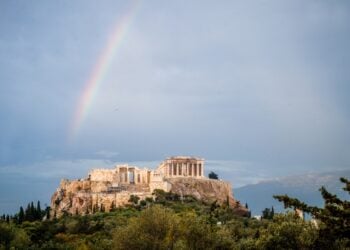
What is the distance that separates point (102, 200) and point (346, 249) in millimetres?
77233

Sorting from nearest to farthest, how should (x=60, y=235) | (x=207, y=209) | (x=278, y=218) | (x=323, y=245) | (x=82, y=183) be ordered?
(x=323, y=245) → (x=278, y=218) → (x=60, y=235) → (x=207, y=209) → (x=82, y=183)

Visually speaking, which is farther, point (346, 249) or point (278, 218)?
point (278, 218)

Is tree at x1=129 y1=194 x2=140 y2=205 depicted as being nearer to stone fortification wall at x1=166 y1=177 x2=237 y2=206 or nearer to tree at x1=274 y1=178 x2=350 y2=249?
stone fortification wall at x1=166 y1=177 x2=237 y2=206

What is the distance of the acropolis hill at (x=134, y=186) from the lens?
117375 millimetres

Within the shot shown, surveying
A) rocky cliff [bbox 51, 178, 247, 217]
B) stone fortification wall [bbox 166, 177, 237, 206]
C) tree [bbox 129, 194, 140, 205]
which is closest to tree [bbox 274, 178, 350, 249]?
rocky cliff [bbox 51, 178, 247, 217]

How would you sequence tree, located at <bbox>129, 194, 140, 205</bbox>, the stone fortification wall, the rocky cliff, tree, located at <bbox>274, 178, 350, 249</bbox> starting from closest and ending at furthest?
1. tree, located at <bbox>274, 178, 350, 249</bbox>
2. tree, located at <bbox>129, 194, 140, 205</bbox>
3. the rocky cliff
4. the stone fortification wall

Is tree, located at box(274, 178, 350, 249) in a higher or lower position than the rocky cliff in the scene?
higher

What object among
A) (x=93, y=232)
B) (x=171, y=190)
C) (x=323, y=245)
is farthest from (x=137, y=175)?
(x=323, y=245)

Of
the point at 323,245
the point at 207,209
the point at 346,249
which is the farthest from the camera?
the point at 207,209

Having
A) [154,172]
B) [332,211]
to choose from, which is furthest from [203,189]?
[332,211]

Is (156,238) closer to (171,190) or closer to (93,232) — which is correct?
(93,232)

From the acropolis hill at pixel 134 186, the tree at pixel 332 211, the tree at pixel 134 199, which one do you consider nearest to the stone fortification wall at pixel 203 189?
the acropolis hill at pixel 134 186

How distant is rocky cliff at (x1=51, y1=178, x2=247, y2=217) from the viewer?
11644 centimetres

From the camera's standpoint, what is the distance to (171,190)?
122m
